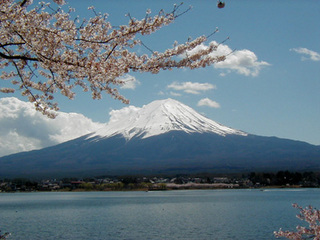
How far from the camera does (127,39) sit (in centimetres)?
403

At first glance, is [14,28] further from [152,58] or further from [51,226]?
[51,226]

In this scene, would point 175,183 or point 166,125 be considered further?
point 166,125

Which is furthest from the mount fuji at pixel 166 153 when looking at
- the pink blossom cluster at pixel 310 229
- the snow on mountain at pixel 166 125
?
the pink blossom cluster at pixel 310 229

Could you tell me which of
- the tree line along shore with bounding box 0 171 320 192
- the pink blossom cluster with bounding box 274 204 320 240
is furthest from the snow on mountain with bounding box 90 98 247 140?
the pink blossom cluster with bounding box 274 204 320 240

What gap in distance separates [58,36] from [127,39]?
685mm

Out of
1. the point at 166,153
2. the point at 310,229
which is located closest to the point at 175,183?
the point at 166,153

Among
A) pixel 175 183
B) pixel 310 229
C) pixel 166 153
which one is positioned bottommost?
pixel 310 229

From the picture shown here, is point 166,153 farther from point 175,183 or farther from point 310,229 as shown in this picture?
point 310,229

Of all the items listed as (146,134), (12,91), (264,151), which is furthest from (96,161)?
(12,91)

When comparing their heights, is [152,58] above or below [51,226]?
above

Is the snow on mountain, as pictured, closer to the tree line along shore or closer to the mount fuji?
the mount fuji

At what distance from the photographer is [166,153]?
15450 centimetres

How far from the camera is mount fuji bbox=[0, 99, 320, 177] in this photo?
124 metres

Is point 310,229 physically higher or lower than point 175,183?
lower
